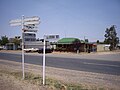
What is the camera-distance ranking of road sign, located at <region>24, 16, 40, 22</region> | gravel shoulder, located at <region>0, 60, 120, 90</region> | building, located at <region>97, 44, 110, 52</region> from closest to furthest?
gravel shoulder, located at <region>0, 60, 120, 90</region> → road sign, located at <region>24, 16, 40, 22</region> → building, located at <region>97, 44, 110, 52</region>

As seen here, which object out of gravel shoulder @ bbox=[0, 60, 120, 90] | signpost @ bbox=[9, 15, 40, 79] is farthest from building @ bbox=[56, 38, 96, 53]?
signpost @ bbox=[9, 15, 40, 79]

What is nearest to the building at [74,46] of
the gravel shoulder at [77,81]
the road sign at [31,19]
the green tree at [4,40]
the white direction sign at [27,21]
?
the gravel shoulder at [77,81]

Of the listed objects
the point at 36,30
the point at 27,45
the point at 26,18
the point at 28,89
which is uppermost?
the point at 26,18

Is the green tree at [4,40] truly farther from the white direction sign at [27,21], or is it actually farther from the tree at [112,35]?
the white direction sign at [27,21]

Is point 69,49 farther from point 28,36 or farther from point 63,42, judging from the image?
point 28,36

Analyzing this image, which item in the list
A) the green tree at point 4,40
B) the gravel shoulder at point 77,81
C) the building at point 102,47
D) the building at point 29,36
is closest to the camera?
the gravel shoulder at point 77,81

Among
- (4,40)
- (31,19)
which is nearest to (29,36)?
(31,19)

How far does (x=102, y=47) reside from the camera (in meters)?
80.5

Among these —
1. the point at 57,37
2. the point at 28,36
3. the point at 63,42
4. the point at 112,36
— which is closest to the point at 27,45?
the point at 28,36

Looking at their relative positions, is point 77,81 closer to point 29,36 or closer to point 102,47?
point 29,36

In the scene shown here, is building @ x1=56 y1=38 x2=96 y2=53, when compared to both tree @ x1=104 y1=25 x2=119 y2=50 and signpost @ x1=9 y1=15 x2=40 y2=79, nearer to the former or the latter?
tree @ x1=104 y1=25 x2=119 y2=50

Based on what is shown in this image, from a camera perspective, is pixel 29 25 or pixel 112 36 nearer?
pixel 29 25

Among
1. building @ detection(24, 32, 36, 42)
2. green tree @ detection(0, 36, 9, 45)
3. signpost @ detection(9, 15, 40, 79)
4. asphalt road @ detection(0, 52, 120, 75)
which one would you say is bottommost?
asphalt road @ detection(0, 52, 120, 75)

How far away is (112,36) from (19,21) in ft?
237
